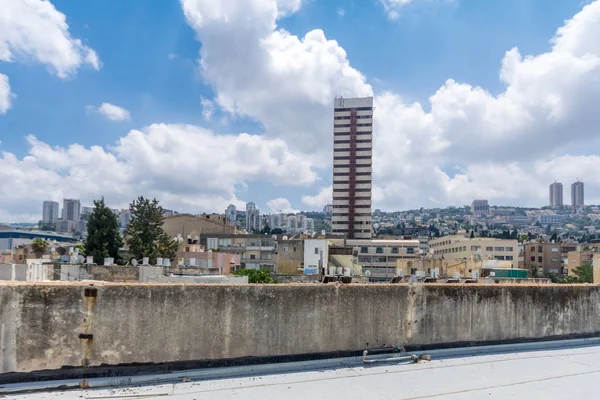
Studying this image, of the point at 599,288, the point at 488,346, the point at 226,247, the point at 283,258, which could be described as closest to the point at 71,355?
the point at 488,346

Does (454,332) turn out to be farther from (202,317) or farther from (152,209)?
(152,209)

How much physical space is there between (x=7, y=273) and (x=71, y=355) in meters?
19.6

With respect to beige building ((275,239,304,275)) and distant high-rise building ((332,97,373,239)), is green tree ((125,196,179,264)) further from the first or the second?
distant high-rise building ((332,97,373,239))

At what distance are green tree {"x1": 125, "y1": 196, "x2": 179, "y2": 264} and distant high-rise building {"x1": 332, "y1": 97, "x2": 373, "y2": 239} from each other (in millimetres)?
53681

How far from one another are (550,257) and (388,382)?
7752 centimetres

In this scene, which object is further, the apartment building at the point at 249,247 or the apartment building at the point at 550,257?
the apartment building at the point at 550,257

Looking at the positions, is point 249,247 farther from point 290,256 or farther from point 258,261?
point 290,256

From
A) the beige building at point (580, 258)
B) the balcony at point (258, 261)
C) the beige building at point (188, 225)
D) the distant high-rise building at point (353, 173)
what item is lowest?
the balcony at point (258, 261)

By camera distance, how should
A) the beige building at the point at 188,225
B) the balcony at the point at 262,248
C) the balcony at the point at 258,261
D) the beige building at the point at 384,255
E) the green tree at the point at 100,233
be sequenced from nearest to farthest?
the green tree at the point at 100,233 < the balcony at the point at 258,261 < the balcony at the point at 262,248 < the beige building at the point at 188,225 < the beige building at the point at 384,255

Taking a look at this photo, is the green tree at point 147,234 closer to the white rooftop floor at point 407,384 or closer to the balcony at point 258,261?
the balcony at point 258,261

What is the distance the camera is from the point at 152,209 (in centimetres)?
3884

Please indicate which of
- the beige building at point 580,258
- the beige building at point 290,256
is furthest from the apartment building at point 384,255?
the beige building at point 580,258

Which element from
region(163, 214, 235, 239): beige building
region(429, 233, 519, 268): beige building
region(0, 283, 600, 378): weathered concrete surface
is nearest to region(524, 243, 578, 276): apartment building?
region(429, 233, 519, 268): beige building

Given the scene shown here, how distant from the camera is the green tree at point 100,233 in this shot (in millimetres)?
33688
